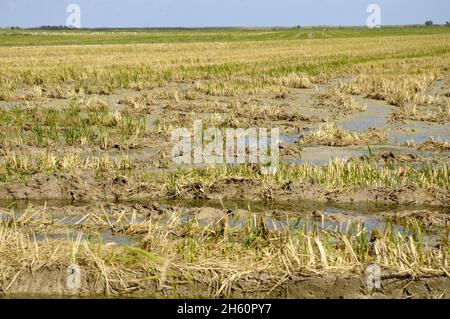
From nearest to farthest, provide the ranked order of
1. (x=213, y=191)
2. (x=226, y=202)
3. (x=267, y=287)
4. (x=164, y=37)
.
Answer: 1. (x=267, y=287)
2. (x=226, y=202)
3. (x=213, y=191)
4. (x=164, y=37)

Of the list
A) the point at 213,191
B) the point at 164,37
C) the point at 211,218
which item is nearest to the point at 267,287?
the point at 211,218

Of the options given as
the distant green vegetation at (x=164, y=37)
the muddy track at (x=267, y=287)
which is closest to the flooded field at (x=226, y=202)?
the muddy track at (x=267, y=287)

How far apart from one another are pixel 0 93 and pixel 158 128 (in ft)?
22.4

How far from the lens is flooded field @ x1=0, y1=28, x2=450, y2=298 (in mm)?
4910

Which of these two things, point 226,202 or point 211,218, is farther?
point 226,202

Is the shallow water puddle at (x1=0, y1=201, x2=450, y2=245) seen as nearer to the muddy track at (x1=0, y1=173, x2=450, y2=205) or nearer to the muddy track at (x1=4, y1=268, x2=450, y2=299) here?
the muddy track at (x1=0, y1=173, x2=450, y2=205)

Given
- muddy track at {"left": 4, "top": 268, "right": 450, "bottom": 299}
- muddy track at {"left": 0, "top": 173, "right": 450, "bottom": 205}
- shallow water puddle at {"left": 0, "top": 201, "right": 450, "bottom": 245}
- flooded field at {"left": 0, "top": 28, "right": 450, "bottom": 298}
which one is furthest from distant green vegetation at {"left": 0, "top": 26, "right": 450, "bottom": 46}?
muddy track at {"left": 4, "top": 268, "right": 450, "bottom": 299}

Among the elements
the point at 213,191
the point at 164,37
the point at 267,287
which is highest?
the point at 164,37

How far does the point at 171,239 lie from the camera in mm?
5867

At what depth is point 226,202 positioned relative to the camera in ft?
25.0

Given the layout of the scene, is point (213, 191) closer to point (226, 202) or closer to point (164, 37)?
point (226, 202)

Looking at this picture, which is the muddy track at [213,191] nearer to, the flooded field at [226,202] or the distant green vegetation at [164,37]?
the flooded field at [226,202]

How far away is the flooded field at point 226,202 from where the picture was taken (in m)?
4.91

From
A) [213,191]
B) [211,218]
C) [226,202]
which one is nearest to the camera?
[211,218]
